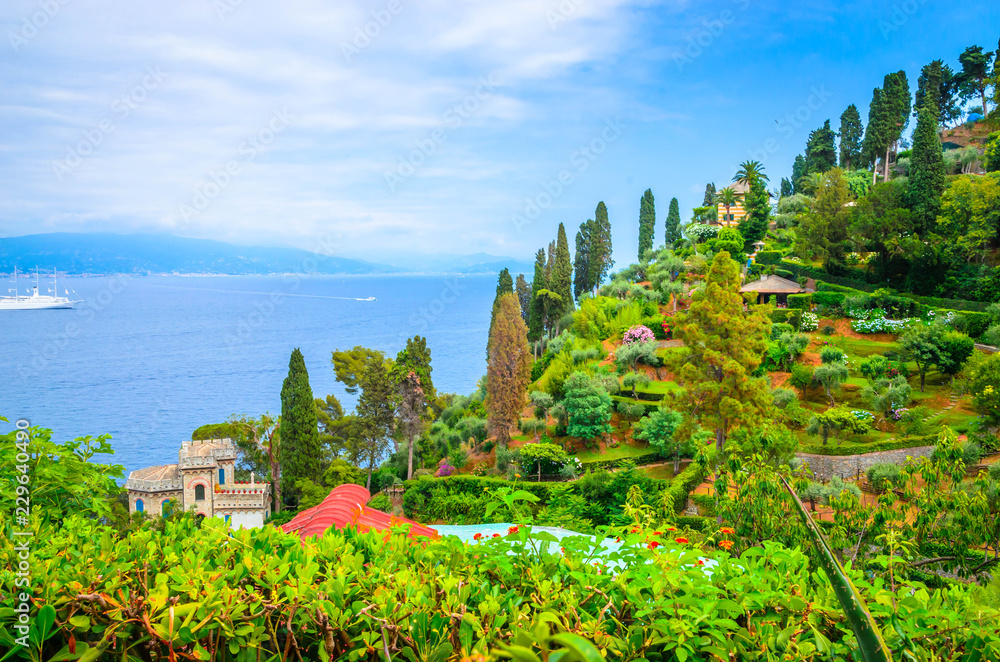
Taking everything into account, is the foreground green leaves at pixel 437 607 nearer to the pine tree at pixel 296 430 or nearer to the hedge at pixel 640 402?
the hedge at pixel 640 402

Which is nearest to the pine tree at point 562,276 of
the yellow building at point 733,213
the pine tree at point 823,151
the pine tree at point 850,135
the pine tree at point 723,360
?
the yellow building at point 733,213

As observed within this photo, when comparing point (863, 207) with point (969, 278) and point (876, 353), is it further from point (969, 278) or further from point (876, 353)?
point (876, 353)

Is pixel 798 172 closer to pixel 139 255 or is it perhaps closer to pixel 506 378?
pixel 506 378

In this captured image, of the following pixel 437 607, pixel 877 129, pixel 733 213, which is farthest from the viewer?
pixel 733 213

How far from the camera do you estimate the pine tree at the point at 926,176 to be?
2586cm

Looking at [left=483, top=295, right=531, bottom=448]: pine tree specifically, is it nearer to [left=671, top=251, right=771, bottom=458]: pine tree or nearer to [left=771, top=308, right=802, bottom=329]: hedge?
[left=671, top=251, right=771, bottom=458]: pine tree

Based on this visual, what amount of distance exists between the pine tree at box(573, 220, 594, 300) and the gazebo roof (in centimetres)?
1441

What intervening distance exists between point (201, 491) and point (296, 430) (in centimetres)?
351

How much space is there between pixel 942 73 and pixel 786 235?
21.2m

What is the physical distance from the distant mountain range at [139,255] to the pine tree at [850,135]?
48.5 metres

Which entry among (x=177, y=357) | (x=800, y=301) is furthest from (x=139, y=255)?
(x=800, y=301)

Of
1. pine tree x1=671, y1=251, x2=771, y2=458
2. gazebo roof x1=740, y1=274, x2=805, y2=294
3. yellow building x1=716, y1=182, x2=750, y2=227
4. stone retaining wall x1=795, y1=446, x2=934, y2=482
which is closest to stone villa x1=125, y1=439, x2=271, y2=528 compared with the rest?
pine tree x1=671, y1=251, x2=771, y2=458

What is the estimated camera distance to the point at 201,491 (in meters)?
19.4

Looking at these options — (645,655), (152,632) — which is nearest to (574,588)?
(645,655)
